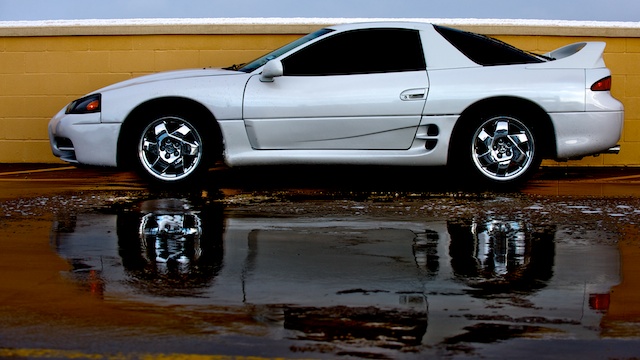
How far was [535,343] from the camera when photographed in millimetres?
3982

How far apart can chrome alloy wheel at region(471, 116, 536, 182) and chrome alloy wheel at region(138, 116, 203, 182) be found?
2.46 metres

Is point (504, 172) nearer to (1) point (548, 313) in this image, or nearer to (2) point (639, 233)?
(2) point (639, 233)

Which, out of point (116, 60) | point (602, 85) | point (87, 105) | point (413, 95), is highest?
point (116, 60)

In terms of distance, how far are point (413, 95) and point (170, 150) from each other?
85.8 inches

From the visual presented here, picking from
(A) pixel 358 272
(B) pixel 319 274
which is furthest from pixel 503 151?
(B) pixel 319 274

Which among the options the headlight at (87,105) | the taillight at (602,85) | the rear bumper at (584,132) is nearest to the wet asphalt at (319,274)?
the rear bumper at (584,132)

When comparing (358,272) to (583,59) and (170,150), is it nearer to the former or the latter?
(170,150)

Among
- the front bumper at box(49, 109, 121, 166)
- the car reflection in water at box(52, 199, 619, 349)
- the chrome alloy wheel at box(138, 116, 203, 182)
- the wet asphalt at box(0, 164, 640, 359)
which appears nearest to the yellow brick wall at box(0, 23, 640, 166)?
the front bumper at box(49, 109, 121, 166)

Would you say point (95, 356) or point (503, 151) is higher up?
point (503, 151)

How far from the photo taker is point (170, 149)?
31.6 ft

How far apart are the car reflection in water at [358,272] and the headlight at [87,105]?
7.24 feet

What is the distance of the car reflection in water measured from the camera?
14.1ft

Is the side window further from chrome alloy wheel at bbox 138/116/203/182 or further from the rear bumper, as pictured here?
the rear bumper

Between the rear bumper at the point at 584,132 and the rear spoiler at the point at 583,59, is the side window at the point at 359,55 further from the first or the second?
the rear bumper at the point at 584,132
